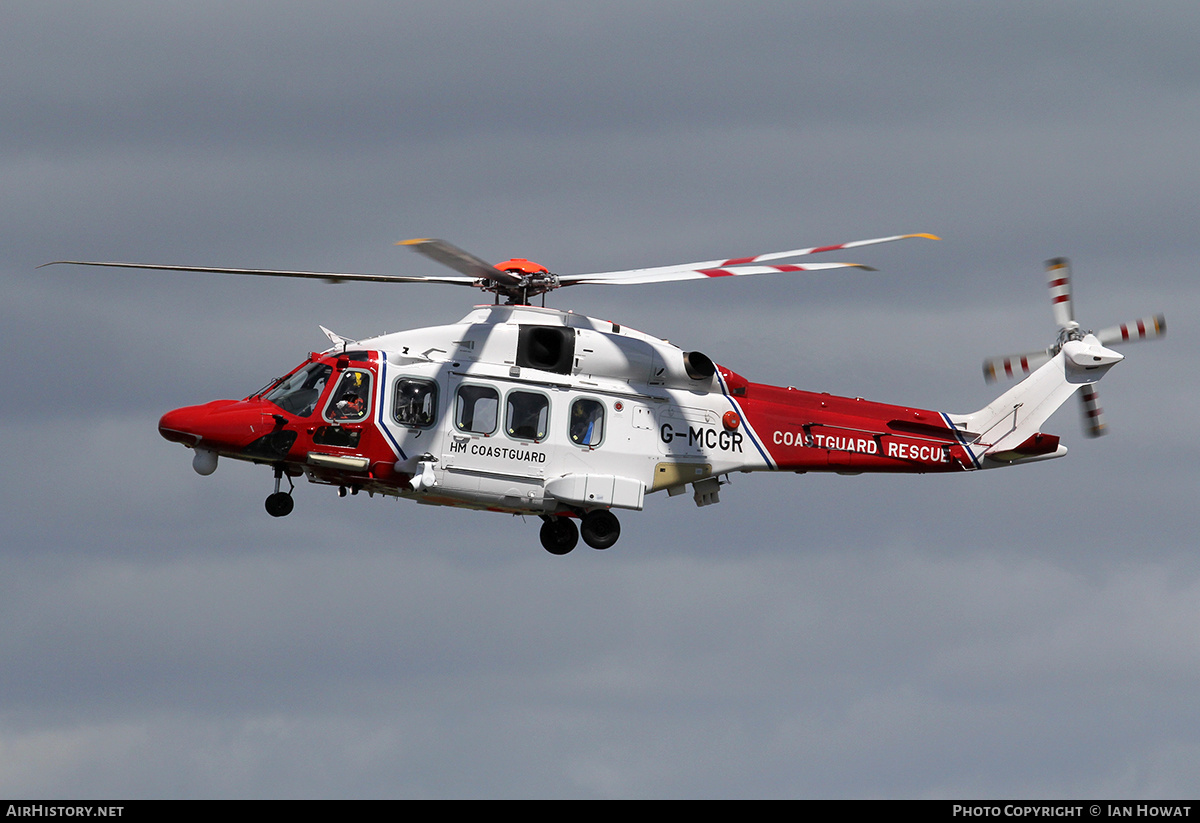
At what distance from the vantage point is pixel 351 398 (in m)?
34.1

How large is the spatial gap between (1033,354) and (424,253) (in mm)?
14508

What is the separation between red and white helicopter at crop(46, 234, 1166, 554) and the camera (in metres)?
34.0

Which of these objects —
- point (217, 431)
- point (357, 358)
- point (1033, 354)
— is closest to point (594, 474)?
point (357, 358)

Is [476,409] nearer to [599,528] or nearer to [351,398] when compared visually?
[351,398]

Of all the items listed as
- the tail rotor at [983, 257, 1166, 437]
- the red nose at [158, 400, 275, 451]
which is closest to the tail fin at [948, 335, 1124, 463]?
the tail rotor at [983, 257, 1166, 437]

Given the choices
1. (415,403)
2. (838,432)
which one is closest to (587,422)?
(415,403)

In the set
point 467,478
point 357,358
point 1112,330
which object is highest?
point 1112,330

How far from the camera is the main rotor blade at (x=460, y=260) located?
99.1 feet

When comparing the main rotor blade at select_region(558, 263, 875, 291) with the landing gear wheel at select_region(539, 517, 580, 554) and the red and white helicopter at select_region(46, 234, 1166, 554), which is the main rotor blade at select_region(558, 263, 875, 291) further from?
the landing gear wheel at select_region(539, 517, 580, 554)

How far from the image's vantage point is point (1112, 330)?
38.2 metres

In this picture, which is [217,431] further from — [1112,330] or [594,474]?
[1112,330]

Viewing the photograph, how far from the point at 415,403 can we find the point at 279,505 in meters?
3.29

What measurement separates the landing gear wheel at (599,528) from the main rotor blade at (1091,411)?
10374 millimetres

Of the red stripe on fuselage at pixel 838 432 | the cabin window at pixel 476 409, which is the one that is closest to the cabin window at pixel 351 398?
the cabin window at pixel 476 409
